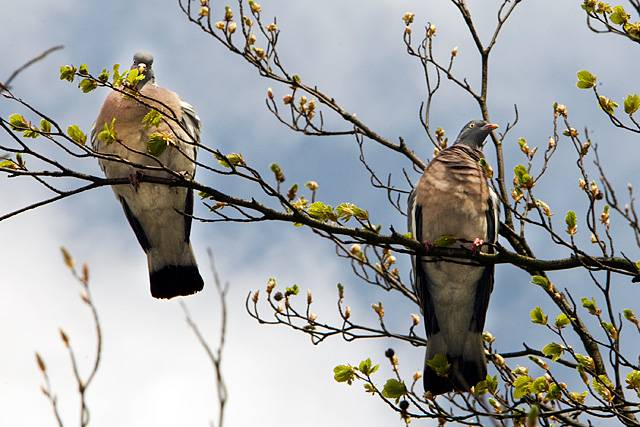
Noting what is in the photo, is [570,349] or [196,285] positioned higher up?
[196,285]

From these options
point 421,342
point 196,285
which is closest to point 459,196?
point 421,342

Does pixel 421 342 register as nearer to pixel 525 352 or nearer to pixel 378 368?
pixel 525 352

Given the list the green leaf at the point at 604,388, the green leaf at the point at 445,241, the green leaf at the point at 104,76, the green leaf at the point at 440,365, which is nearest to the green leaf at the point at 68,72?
the green leaf at the point at 104,76

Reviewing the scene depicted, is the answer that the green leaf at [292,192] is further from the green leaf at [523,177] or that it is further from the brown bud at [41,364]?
the brown bud at [41,364]

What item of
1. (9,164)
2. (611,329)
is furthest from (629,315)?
(9,164)

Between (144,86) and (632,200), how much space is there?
4289 mm

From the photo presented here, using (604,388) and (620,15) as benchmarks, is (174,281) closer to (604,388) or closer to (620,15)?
(604,388)

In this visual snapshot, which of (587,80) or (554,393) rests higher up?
(587,80)

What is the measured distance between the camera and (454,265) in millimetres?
5684

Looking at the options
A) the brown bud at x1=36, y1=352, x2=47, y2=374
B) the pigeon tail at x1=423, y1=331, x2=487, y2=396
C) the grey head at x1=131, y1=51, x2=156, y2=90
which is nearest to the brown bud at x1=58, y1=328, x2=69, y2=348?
the brown bud at x1=36, y1=352, x2=47, y2=374

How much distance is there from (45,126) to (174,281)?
2731 mm

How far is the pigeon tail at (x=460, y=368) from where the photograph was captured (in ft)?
17.1

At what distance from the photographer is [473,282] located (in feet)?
18.9

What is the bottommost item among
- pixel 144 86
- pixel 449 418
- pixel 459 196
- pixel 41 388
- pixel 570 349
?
pixel 41 388
